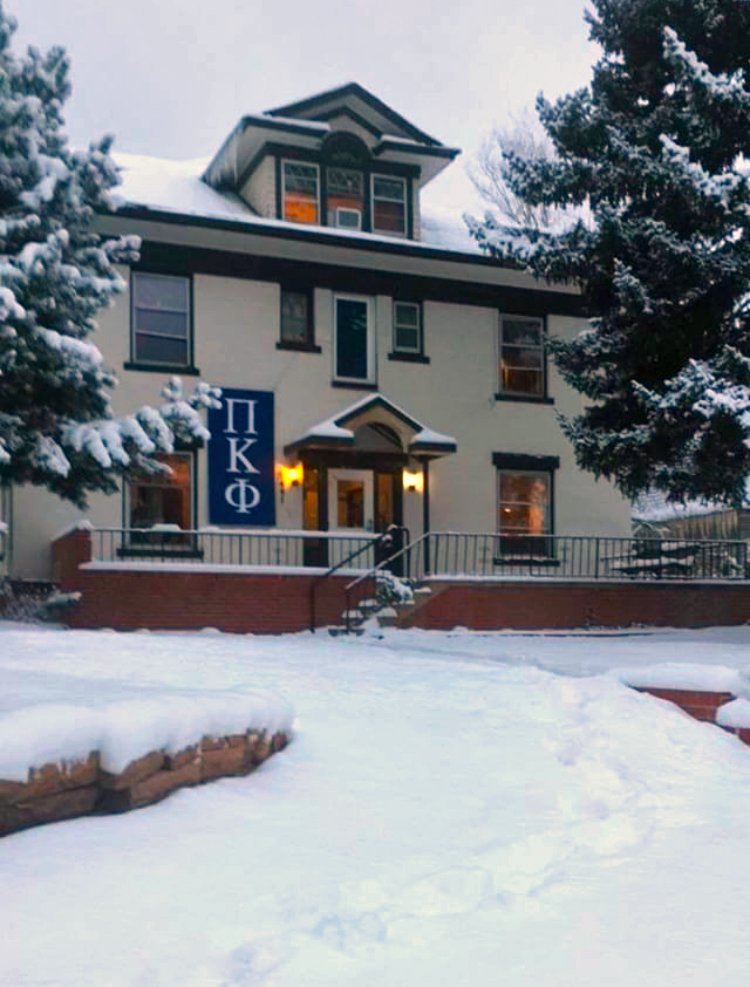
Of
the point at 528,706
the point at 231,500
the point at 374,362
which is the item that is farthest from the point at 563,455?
the point at 528,706

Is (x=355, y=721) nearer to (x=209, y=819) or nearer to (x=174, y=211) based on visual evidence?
(x=209, y=819)

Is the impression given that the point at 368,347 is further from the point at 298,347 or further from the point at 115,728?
the point at 115,728

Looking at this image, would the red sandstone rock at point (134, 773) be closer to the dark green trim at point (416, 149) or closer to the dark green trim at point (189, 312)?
the dark green trim at point (189, 312)

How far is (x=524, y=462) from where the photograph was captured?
2103cm

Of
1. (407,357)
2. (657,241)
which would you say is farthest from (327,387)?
(657,241)

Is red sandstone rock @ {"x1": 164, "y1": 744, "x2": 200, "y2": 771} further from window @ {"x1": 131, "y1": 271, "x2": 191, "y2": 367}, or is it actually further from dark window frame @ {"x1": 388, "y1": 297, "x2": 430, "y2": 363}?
dark window frame @ {"x1": 388, "y1": 297, "x2": 430, "y2": 363}

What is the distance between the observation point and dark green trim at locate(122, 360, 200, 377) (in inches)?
728

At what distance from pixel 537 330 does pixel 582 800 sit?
16.5 m

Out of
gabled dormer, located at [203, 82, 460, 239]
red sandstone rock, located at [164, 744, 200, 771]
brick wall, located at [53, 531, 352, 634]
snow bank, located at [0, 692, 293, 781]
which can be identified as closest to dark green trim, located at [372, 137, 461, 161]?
gabled dormer, located at [203, 82, 460, 239]

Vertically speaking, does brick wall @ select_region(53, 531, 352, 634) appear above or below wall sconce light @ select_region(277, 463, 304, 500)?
below

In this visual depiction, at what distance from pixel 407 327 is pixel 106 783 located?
16.6 meters

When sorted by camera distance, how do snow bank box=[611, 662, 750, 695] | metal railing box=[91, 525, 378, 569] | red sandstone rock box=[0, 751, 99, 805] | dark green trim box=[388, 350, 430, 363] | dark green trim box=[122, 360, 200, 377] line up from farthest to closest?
→ 1. dark green trim box=[388, 350, 430, 363]
2. dark green trim box=[122, 360, 200, 377]
3. metal railing box=[91, 525, 378, 569]
4. snow bank box=[611, 662, 750, 695]
5. red sandstone rock box=[0, 751, 99, 805]

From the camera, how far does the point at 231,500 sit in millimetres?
18875

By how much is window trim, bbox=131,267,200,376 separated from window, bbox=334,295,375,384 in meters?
2.62
